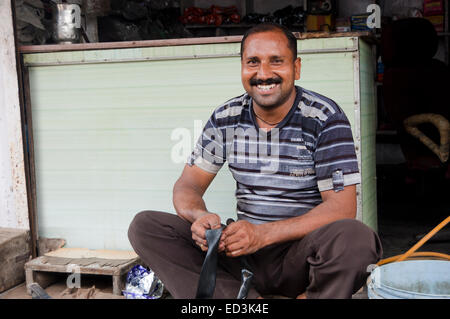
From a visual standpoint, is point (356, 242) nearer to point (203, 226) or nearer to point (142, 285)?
point (203, 226)

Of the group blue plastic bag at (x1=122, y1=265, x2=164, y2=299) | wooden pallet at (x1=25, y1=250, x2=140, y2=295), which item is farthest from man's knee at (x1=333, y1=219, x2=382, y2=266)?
wooden pallet at (x1=25, y1=250, x2=140, y2=295)

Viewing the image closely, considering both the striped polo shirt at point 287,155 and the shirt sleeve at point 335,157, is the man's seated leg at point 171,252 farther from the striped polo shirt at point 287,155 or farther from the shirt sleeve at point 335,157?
the shirt sleeve at point 335,157

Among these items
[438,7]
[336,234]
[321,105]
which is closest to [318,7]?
[438,7]

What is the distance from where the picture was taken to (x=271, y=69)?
2244 millimetres

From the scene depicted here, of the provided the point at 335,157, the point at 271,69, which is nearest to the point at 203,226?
the point at 335,157

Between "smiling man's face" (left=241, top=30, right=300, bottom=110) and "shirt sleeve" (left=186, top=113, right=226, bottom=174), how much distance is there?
26cm

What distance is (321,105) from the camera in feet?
7.36

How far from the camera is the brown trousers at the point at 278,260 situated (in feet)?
6.38

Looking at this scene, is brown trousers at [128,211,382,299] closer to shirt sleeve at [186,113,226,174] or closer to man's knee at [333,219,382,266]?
man's knee at [333,219,382,266]

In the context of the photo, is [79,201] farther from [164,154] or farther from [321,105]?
[321,105]

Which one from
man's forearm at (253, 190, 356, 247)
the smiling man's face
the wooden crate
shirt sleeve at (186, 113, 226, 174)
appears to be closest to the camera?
man's forearm at (253, 190, 356, 247)

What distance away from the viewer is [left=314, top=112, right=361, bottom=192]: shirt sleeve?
2.12m

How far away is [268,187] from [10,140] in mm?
1776
